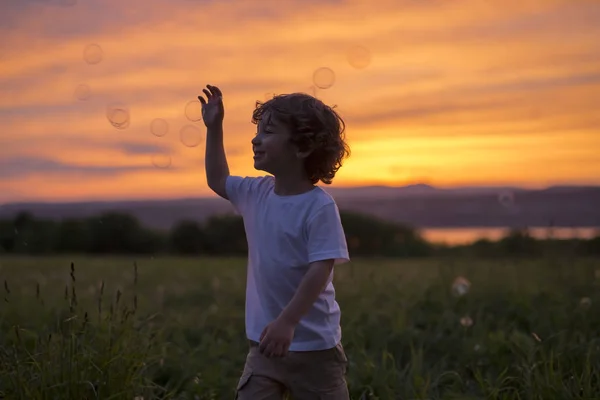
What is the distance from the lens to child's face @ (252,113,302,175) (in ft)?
10.7

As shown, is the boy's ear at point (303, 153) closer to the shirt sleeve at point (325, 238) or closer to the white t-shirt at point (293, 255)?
the white t-shirt at point (293, 255)

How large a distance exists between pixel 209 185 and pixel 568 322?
3205 mm

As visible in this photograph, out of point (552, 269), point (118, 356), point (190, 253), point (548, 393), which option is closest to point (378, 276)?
point (552, 269)

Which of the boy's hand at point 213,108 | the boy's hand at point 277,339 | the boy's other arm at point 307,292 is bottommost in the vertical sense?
the boy's hand at point 277,339

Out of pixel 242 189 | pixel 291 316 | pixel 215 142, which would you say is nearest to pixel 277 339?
pixel 291 316

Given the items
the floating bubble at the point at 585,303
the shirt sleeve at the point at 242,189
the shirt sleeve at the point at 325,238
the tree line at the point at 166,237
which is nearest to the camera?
the shirt sleeve at the point at 325,238

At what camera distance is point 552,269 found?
7.75 m

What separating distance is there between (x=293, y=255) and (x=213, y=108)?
81 cm

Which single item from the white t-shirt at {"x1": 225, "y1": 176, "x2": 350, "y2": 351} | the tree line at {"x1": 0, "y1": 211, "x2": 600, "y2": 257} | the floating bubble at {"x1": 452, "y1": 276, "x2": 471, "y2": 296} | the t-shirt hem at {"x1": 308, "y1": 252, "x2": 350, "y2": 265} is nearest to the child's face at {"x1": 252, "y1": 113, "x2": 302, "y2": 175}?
the white t-shirt at {"x1": 225, "y1": 176, "x2": 350, "y2": 351}

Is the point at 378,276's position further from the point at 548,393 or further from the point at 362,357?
the point at 548,393

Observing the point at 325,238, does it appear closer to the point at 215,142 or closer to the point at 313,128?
the point at 313,128

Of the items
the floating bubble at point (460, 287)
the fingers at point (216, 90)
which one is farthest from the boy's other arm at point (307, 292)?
the floating bubble at point (460, 287)

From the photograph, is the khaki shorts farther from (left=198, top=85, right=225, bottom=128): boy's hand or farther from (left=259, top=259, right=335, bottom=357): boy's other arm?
→ (left=198, top=85, right=225, bottom=128): boy's hand

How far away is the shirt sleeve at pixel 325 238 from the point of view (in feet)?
10.0
